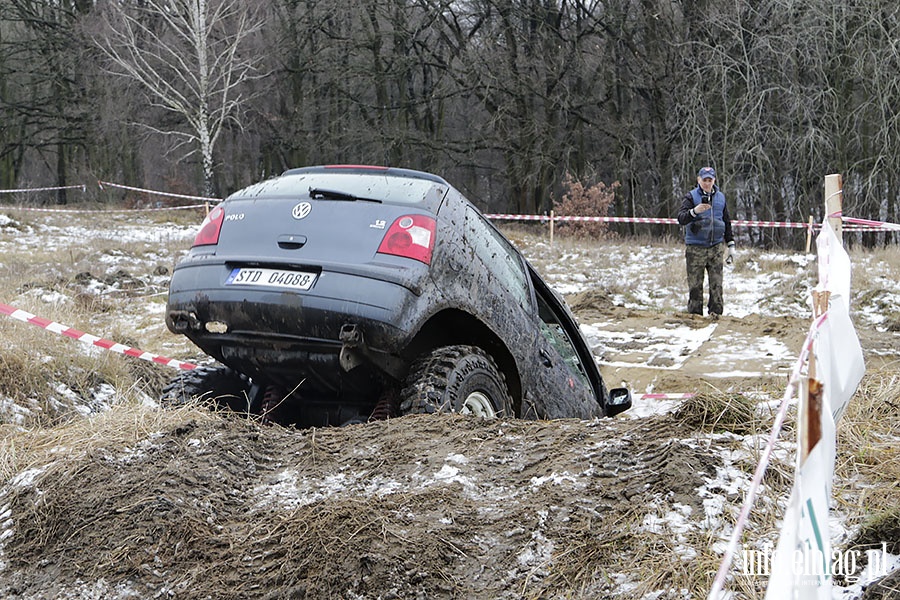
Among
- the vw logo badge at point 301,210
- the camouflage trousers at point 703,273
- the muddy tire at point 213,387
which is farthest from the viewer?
the camouflage trousers at point 703,273

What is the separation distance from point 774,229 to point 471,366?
2363cm

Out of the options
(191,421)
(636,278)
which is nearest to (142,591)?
(191,421)

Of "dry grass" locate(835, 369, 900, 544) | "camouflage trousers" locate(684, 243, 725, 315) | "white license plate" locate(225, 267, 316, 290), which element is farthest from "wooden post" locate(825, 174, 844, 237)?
"camouflage trousers" locate(684, 243, 725, 315)

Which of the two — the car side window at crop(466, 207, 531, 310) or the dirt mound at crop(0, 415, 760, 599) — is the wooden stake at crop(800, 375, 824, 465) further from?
the car side window at crop(466, 207, 531, 310)

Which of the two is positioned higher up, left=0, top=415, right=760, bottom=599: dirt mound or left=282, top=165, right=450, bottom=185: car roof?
left=282, top=165, right=450, bottom=185: car roof

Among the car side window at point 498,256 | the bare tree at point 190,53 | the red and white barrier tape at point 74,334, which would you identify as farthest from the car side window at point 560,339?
the bare tree at point 190,53

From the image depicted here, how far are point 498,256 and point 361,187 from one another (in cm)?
91

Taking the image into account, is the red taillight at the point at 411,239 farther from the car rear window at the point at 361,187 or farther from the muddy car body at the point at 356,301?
the car rear window at the point at 361,187

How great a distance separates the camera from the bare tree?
90.6ft

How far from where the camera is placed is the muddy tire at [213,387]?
15.4 ft

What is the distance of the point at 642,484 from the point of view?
2.85m

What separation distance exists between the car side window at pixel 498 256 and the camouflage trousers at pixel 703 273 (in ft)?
22.4

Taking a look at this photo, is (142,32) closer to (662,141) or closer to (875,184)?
(662,141)

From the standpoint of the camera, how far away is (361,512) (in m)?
2.79
